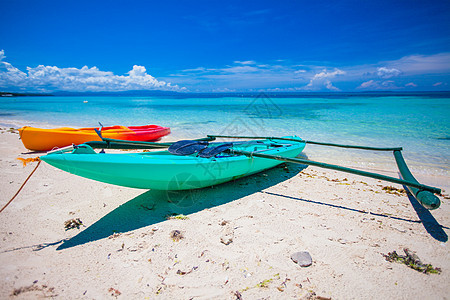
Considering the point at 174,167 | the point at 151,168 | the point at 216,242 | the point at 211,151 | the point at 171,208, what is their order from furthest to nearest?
the point at 211,151 < the point at 171,208 < the point at 174,167 < the point at 151,168 < the point at 216,242

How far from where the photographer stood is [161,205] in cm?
334

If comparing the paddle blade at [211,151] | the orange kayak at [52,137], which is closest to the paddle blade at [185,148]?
the paddle blade at [211,151]

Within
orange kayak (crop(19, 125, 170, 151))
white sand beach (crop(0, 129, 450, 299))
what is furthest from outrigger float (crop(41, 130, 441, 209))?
orange kayak (crop(19, 125, 170, 151))

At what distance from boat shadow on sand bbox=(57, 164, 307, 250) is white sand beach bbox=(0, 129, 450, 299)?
0.02 meters

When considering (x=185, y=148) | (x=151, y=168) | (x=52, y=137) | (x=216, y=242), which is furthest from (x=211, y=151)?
(x=52, y=137)

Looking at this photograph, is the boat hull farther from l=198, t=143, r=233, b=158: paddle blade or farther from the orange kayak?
the orange kayak

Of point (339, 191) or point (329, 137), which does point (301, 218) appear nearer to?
point (339, 191)

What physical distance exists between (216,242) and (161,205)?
1182 millimetres

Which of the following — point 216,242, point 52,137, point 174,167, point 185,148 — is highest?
point 185,148

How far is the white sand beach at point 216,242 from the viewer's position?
6.52ft

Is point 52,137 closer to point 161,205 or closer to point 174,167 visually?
point 161,205

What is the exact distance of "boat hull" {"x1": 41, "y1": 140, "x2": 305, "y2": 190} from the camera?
2.52m

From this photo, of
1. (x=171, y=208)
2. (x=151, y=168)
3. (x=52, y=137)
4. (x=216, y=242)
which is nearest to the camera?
(x=216, y=242)

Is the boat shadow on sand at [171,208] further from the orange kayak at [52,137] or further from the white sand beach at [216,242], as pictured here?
the orange kayak at [52,137]
